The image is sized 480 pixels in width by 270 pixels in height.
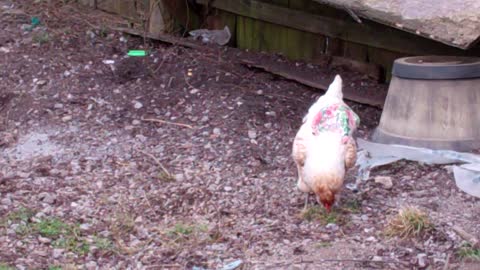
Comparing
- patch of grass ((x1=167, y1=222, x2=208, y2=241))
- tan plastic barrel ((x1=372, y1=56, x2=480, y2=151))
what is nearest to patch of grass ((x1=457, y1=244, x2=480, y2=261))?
tan plastic barrel ((x1=372, y1=56, x2=480, y2=151))

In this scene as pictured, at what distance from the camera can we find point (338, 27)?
6492 mm

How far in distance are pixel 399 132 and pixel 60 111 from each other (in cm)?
262

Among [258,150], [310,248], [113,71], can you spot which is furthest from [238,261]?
[113,71]

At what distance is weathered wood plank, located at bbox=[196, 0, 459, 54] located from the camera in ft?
19.8

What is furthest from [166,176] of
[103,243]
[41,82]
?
[41,82]

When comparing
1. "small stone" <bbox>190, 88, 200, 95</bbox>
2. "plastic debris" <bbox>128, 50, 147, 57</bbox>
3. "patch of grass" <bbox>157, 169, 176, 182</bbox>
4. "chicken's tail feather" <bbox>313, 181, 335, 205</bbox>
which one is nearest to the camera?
"chicken's tail feather" <bbox>313, 181, 335, 205</bbox>

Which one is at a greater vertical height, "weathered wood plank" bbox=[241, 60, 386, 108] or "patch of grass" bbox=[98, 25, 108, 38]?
"weathered wood plank" bbox=[241, 60, 386, 108]

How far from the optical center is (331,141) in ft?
14.3

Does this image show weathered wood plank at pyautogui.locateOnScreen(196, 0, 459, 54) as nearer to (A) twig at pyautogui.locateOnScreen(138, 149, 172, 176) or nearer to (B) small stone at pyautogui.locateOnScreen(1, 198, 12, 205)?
(A) twig at pyautogui.locateOnScreen(138, 149, 172, 176)

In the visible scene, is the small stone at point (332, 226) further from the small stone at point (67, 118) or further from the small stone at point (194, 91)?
the small stone at point (67, 118)

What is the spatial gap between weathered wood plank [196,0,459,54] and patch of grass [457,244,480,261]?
228 centimetres

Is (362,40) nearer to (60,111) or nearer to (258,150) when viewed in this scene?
(258,150)

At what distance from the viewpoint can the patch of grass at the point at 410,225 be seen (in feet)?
13.5

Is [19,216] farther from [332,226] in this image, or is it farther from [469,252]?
[469,252]
